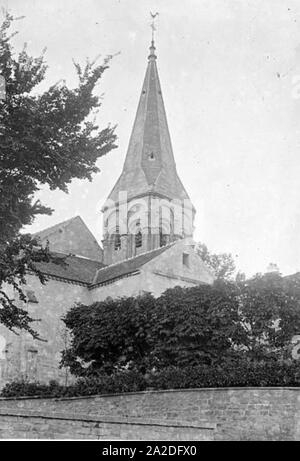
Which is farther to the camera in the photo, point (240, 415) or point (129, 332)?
point (129, 332)

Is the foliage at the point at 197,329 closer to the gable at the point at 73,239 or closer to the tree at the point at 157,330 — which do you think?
the tree at the point at 157,330

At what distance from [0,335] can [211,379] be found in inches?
638

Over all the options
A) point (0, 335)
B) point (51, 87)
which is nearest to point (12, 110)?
point (51, 87)

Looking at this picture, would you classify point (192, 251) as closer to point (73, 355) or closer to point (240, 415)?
point (73, 355)

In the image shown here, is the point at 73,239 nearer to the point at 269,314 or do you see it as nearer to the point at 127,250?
the point at 127,250

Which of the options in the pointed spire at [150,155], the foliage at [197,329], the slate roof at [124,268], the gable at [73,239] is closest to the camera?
the foliage at [197,329]

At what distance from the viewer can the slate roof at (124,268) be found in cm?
3394

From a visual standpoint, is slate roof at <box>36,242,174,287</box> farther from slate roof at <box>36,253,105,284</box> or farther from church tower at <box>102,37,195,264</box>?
church tower at <box>102,37,195,264</box>

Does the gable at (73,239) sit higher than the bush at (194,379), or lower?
higher

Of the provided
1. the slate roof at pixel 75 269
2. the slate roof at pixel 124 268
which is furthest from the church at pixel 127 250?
the slate roof at pixel 124 268

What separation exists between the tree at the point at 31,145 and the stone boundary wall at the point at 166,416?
3791mm

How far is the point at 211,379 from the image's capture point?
17.7 m

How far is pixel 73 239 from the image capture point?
41.1 metres

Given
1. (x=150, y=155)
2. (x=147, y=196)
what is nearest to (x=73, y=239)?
(x=147, y=196)
